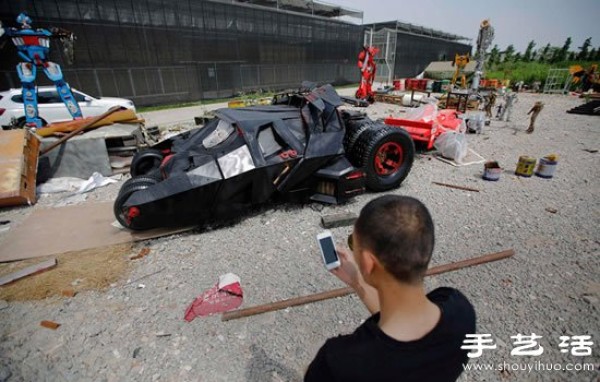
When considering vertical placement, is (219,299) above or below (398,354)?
below

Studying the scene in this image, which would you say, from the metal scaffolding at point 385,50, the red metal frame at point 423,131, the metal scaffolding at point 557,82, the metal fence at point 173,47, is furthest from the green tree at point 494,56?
the red metal frame at point 423,131

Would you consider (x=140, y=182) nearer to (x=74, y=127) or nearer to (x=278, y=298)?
(x=278, y=298)

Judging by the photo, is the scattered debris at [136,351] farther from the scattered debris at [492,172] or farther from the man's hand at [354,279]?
the scattered debris at [492,172]

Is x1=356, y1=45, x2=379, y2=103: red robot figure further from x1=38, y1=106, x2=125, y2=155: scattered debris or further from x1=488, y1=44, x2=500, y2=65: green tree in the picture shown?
x1=488, y1=44, x2=500, y2=65: green tree

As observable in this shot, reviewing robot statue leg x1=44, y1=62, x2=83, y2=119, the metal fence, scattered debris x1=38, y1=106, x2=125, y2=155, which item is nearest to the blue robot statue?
robot statue leg x1=44, y1=62, x2=83, y2=119

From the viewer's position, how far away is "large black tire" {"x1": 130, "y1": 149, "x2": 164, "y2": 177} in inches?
162

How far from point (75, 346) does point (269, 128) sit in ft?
9.05

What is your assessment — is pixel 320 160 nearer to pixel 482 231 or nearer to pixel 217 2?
pixel 482 231

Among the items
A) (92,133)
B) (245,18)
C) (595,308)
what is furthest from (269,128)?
(245,18)

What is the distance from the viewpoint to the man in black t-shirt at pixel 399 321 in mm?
788

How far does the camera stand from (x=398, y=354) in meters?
0.78

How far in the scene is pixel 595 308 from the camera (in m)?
2.19

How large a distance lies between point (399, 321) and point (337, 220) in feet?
8.28

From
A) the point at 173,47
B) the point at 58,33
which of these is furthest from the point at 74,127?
the point at 173,47
